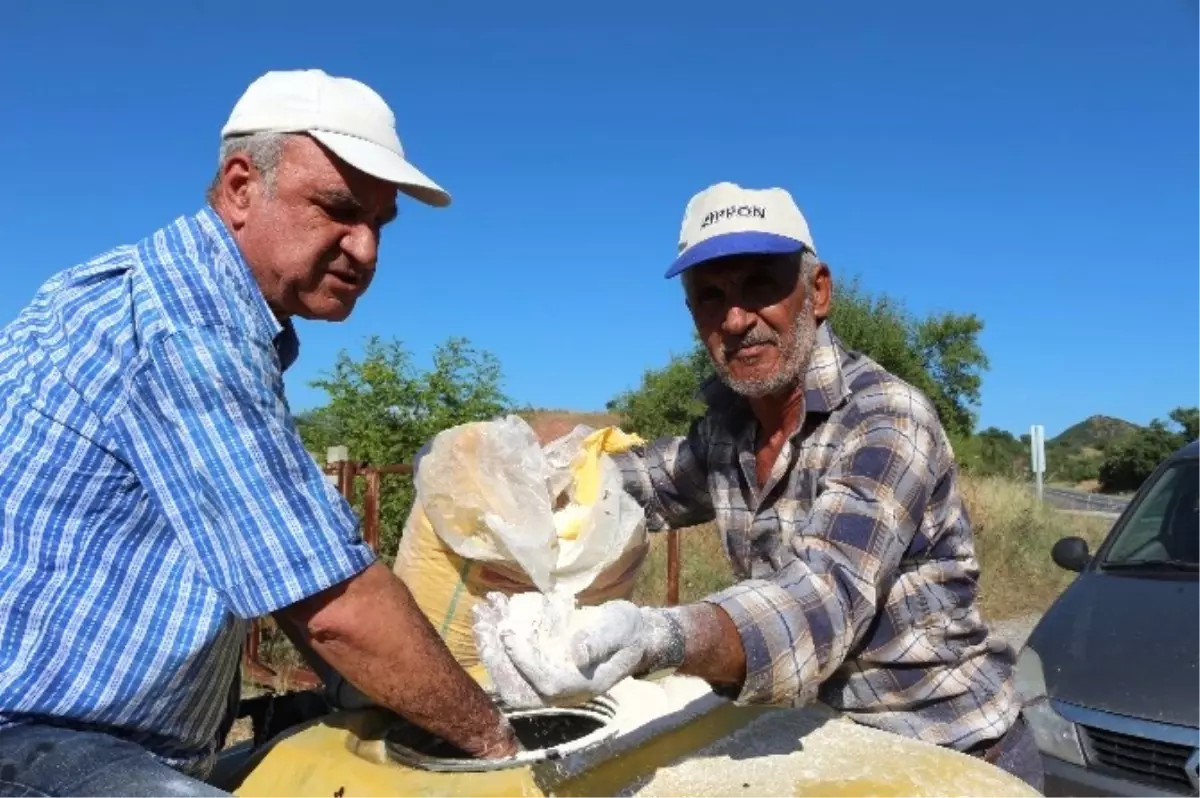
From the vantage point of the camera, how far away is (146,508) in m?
1.73

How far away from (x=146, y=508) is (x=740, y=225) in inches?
53.9

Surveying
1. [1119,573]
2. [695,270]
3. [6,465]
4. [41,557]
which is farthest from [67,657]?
[1119,573]

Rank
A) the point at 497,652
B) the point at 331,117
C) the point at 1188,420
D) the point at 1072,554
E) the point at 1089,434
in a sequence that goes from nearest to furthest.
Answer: the point at 497,652 → the point at 331,117 → the point at 1072,554 → the point at 1188,420 → the point at 1089,434

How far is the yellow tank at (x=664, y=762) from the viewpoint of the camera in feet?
5.43

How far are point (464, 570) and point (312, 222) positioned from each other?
87cm

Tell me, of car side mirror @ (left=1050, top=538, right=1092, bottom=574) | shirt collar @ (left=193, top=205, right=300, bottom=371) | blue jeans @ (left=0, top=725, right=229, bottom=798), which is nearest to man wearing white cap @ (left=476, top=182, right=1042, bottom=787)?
blue jeans @ (left=0, top=725, right=229, bottom=798)

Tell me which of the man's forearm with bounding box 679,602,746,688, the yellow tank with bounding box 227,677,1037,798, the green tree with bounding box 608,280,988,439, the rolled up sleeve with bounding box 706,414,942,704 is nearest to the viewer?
the yellow tank with bounding box 227,677,1037,798

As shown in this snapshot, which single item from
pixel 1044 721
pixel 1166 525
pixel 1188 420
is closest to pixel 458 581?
pixel 1044 721

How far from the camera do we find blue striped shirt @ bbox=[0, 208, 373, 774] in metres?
1.65

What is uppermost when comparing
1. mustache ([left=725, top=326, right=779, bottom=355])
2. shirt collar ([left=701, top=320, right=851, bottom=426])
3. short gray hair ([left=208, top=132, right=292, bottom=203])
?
short gray hair ([left=208, top=132, right=292, bottom=203])

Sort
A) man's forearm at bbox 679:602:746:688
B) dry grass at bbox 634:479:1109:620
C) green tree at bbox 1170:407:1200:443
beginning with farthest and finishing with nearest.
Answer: green tree at bbox 1170:407:1200:443 < dry grass at bbox 634:479:1109:620 < man's forearm at bbox 679:602:746:688

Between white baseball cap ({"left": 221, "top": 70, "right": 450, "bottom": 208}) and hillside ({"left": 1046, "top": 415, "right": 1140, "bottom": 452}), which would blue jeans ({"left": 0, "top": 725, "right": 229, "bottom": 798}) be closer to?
white baseball cap ({"left": 221, "top": 70, "right": 450, "bottom": 208})

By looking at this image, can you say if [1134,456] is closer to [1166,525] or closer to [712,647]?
[1166,525]

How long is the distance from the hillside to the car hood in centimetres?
6253
